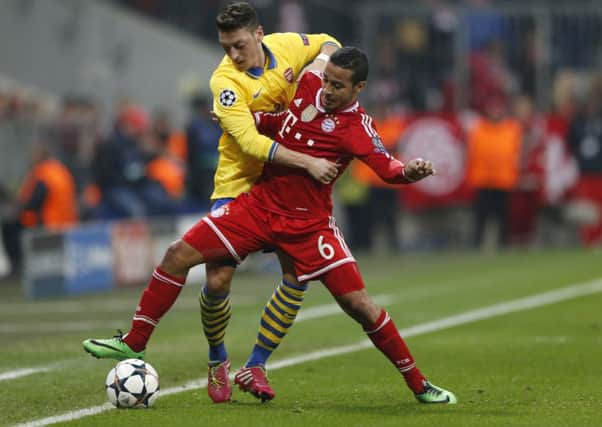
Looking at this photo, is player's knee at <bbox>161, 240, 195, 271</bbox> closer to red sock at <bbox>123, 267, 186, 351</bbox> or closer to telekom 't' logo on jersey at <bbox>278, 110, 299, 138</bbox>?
red sock at <bbox>123, 267, 186, 351</bbox>

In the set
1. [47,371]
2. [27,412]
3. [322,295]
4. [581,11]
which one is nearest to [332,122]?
[27,412]

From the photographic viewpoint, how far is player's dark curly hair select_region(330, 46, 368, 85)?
27.1 feet

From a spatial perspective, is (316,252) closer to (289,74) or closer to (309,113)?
(309,113)

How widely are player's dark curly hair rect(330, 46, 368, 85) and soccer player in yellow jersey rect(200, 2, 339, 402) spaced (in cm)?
57

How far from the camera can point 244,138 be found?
8.44 m

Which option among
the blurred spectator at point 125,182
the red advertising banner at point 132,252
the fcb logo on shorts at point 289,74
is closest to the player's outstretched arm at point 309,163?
the fcb logo on shorts at point 289,74

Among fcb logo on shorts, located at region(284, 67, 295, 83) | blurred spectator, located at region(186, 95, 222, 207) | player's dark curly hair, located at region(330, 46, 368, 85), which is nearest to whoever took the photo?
player's dark curly hair, located at region(330, 46, 368, 85)

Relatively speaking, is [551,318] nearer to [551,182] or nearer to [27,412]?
[27,412]

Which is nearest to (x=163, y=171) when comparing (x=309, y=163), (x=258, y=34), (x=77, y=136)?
(x=77, y=136)

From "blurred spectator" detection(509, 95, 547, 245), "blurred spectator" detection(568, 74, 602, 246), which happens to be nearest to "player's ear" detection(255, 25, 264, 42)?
"blurred spectator" detection(509, 95, 547, 245)

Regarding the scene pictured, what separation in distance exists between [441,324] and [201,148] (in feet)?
24.2

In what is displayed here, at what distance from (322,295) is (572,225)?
900 centimetres

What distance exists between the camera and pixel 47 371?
1050 centimetres

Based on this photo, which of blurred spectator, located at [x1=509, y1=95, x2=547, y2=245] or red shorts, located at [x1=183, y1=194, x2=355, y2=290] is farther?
blurred spectator, located at [x1=509, y1=95, x2=547, y2=245]
